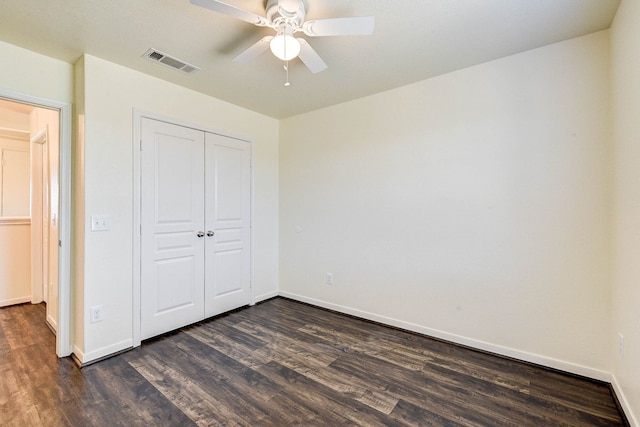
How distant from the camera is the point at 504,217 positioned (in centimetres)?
235

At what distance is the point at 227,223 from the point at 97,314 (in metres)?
1.46

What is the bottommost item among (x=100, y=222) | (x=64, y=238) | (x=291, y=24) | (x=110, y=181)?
(x=64, y=238)

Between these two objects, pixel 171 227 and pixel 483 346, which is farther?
pixel 171 227

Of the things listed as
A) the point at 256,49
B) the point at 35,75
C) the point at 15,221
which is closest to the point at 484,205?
the point at 256,49

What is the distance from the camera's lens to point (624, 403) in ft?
5.59

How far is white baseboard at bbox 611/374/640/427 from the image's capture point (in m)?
1.55

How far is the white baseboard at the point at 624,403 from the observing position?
1555mm

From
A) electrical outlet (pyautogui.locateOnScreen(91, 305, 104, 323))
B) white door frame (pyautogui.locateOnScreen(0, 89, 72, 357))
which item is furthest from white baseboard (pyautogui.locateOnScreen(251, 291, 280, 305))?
white door frame (pyautogui.locateOnScreen(0, 89, 72, 357))

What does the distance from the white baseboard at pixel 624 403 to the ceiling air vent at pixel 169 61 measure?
383 centimetres

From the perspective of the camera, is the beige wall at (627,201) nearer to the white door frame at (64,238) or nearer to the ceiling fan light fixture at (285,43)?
the ceiling fan light fixture at (285,43)

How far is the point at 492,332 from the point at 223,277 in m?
2.78

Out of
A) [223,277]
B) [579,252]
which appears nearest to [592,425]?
[579,252]

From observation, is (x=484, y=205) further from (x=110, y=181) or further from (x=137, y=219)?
(x=110, y=181)

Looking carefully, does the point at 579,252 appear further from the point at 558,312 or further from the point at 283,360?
the point at 283,360
